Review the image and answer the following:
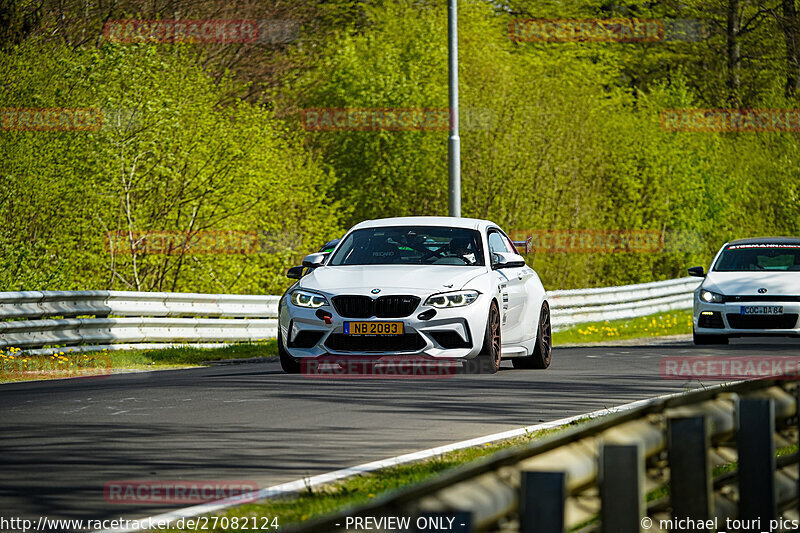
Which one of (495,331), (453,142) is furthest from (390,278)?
(453,142)

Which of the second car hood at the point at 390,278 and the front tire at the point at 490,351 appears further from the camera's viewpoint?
the front tire at the point at 490,351

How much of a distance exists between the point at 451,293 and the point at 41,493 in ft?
22.6

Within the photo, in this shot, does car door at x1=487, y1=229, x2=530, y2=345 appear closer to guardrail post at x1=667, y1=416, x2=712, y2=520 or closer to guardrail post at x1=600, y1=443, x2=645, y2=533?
guardrail post at x1=667, y1=416, x2=712, y2=520

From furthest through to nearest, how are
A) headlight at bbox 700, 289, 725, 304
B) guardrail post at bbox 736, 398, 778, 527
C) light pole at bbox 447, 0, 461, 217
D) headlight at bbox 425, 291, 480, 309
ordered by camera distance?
light pole at bbox 447, 0, 461, 217, headlight at bbox 700, 289, 725, 304, headlight at bbox 425, 291, 480, 309, guardrail post at bbox 736, 398, 778, 527

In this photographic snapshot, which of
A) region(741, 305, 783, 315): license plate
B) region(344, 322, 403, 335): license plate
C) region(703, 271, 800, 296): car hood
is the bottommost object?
region(741, 305, 783, 315): license plate

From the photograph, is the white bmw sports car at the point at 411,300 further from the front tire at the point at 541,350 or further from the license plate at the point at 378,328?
the front tire at the point at 541,350

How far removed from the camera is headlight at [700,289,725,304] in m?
20.0

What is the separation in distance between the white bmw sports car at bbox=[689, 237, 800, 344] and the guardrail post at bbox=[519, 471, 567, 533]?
16941 mm

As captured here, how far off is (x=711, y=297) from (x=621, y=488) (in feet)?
55.0

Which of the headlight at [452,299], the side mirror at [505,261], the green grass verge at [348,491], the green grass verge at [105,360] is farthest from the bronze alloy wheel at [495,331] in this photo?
the green grass verge at [348,491]

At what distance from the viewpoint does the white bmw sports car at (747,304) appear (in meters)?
19.8

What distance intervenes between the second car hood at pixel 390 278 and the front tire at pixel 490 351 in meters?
0.44

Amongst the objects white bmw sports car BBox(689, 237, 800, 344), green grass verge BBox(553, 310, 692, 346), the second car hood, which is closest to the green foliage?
green grass verge BBox(553, 310, 692, 346)

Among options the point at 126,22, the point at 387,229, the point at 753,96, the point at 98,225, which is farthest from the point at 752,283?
the point at 753,96
